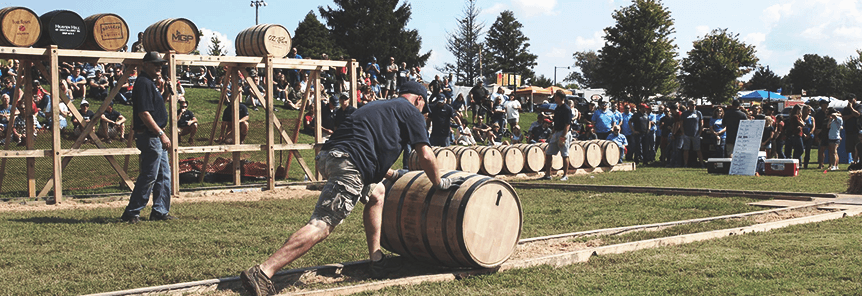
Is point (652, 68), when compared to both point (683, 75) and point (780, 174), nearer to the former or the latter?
point (683, 75)

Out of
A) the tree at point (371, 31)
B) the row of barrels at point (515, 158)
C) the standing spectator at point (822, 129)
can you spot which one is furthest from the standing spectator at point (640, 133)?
the tree at point (371, 31)

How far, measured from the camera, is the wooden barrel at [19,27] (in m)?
11.8

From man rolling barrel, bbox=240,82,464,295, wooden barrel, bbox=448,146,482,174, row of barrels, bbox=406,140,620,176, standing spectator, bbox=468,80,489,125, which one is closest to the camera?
man rolling barrel, bbox=240,82,464,295

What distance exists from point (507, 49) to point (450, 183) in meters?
87.1

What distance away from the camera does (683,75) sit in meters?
59.9

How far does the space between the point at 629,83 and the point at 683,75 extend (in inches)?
243

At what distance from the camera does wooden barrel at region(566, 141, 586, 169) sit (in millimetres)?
17969

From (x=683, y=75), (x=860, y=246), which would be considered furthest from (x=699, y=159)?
(x=683, y=75)

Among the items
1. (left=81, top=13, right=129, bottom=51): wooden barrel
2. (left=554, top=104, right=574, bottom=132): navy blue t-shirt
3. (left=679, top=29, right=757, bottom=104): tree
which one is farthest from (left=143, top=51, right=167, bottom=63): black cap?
(left=679, top=29, right=757, bottom=104): tree

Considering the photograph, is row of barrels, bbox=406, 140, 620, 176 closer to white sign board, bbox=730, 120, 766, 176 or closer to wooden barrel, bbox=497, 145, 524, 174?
wooden barrel, bbox=497, 145, 524, 174

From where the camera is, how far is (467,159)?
1641 centimetres

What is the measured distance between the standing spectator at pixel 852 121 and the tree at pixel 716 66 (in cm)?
3980

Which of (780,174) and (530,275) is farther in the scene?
(780,174)

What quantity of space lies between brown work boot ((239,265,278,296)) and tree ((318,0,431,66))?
50.5 meters
